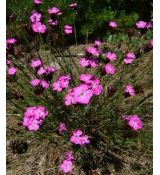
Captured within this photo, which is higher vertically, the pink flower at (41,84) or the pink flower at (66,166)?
the pink flower at (41,84)

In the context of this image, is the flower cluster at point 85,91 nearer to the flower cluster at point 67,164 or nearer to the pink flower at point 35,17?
the flower cluster at point 67,164

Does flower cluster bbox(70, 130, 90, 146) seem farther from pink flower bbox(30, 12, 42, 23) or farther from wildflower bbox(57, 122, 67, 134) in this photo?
pink flower bbox(30, 12, 42, 23)

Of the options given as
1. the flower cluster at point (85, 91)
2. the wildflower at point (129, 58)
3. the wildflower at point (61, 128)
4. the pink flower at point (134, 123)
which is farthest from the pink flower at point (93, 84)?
the wildflower at point (129, 58)

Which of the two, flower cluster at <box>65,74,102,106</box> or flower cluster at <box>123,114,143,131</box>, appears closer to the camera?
flower cluster at <box>65,74,102,106</box>

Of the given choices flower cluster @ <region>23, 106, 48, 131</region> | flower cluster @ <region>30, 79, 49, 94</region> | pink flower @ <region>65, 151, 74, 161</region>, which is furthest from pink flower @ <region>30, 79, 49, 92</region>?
pink flower @ <region>65, 151, 74, 161</region>

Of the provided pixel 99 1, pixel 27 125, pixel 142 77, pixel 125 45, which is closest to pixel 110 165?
pixel 27 125

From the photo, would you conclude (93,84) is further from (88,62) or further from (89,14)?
(89,14)

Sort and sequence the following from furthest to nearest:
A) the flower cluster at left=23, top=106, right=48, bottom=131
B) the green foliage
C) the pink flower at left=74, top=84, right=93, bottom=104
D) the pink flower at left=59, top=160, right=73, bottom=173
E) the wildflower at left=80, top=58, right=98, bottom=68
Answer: the green foliage < the wildflower at left=80, top=58, right=98, bottom=68 < the pink flower at left=59, top=160, right=73, bottom=173 < the flower cluster at left=23, top=106, right=48, bottom=131 < the pink flower at left=74, top=84, right=93, bottom=104

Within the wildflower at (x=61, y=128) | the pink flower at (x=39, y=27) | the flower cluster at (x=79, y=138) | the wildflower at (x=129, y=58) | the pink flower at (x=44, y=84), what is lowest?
the wildflower at (x=61, y=128)

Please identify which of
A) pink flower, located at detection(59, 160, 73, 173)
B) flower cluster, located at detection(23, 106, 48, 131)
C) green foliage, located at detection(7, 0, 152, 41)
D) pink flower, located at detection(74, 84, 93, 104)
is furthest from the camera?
green foliage, located at detection(7, 0, 152, 41)
